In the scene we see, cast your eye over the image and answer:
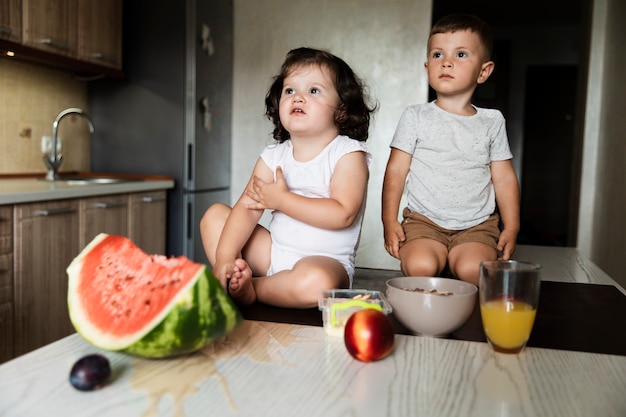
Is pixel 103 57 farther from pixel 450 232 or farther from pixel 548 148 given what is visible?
pixel 548 148

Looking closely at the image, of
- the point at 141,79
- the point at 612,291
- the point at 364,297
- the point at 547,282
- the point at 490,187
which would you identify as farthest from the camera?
the point at 141,79

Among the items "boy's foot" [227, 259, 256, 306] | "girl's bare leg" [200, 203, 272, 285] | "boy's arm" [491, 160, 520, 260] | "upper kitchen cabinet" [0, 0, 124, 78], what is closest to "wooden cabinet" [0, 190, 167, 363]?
"upper kitchen cabinet" [0, 0, 124, 78]

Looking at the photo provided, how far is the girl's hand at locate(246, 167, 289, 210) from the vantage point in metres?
1.29

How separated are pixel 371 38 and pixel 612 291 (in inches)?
106

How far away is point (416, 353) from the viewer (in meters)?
0.80

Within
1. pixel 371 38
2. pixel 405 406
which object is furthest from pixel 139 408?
pixel 371 38

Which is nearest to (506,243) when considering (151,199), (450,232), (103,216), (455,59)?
(450,232)

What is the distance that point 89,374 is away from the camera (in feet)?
2.09

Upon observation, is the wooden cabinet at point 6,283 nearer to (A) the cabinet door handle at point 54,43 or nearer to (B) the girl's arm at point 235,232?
(A) the cabinet door handle at point 54,43

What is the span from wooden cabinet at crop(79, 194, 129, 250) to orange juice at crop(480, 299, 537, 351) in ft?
6.93

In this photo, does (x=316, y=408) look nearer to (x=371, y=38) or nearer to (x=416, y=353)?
(x=416, y=353)

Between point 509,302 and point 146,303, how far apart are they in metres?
0.48

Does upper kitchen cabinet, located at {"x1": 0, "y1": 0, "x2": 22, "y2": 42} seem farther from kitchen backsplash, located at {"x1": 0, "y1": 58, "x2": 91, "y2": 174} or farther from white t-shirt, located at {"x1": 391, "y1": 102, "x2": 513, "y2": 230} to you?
white t-shirt, located at {"x1": 391, "y1": 102, "x2": 513, "y2": 230}

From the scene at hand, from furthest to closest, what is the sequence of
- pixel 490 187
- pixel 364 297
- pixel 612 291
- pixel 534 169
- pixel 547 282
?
pixel 534 169 → pixel 490 187 → pixel 547 282 → pixel 612 291 → pixel 364 297
